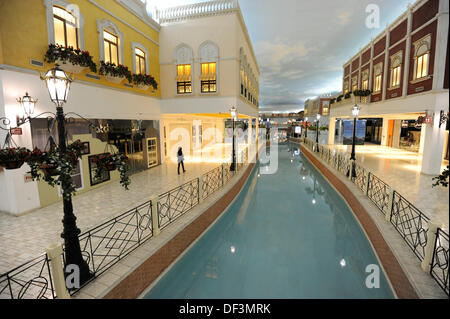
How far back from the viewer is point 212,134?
96.3ft

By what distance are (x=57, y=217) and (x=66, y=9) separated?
800cm

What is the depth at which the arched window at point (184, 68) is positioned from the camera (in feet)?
48.1

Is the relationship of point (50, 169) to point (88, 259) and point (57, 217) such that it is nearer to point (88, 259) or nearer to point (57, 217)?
point (88, 259)

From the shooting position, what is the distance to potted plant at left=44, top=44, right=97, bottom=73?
768cm

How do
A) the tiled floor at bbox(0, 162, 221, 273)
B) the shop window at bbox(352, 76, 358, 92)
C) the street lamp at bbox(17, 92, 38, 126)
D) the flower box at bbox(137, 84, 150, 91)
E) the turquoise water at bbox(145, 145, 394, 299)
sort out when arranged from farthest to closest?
1. the shop window at bbox(352, 76, 358, 92)
2. the flower box at bbox(137, 84, 150, 91)
3. the street lamp at bbox(17, 92, 38, 126)
4. the tiled floor at bbox(0, 162, 221, 273)
5. the turquoise water at bbox(145, 145, 394, 299)

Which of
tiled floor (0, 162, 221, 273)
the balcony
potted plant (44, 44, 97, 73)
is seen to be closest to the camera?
tiled floor (0, 162, 221, 273)

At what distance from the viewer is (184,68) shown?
14898mm

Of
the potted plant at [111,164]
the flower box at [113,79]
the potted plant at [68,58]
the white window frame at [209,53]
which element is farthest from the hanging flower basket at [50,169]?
the white window frame at [209,53]

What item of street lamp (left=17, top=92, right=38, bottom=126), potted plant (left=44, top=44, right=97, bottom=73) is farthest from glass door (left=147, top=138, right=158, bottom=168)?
street lamp (left=17, top=92, right=38, bottom=126)

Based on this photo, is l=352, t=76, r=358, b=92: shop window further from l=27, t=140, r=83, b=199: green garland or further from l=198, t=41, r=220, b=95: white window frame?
l=27, t=140, r=83, b=199: green garland

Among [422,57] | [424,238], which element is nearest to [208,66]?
[422,57]

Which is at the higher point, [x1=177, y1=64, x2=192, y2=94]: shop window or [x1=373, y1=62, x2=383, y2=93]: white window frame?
[x1=373, y1=62, x2=383, y2=93]: white window frame

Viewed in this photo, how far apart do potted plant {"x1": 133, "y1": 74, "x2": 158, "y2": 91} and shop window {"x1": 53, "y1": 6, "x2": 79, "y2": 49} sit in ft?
11.6
